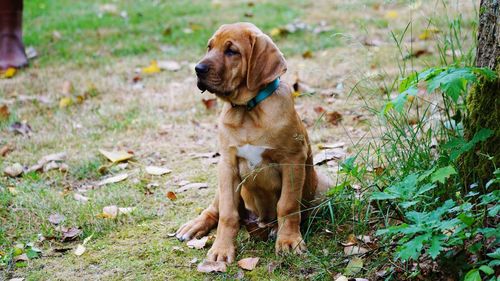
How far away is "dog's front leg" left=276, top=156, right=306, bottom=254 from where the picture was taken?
3.23 m

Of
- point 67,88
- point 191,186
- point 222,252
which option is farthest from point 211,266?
point 67,88

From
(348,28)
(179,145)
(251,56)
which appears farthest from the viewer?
(348,28)

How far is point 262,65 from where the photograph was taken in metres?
3.24

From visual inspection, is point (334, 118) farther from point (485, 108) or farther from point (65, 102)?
point (65, 102)

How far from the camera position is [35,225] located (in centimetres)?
373

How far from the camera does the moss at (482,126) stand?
2859 millimetres

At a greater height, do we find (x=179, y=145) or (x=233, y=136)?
(x=233, y=136)

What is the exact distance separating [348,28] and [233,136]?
4767 mm

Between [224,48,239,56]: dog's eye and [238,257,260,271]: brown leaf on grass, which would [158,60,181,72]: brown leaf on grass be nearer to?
[224,48,239,56]: dog's eye

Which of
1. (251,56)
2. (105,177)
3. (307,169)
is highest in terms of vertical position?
(251,56)

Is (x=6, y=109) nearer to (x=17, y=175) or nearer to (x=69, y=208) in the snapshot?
(x=17, y=175)

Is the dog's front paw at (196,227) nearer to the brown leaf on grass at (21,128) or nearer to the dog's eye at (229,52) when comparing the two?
the dog's eye at (229,52)

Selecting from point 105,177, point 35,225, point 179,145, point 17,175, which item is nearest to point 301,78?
point 179,145

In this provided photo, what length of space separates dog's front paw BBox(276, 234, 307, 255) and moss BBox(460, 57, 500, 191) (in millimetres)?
810
